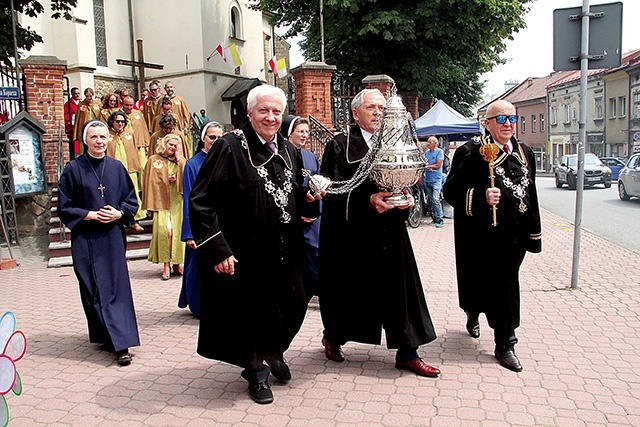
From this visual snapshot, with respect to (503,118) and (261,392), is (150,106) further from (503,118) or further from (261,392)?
(261,392)

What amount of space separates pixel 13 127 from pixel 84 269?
7538 millimetres

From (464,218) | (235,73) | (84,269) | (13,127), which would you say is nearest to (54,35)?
(235,73)

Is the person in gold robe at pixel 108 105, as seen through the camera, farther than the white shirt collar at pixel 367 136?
Yes

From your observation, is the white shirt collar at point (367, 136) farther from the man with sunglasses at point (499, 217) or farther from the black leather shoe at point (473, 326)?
the black leather shoe at point (473, 326)

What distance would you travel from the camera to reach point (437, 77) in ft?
65.2

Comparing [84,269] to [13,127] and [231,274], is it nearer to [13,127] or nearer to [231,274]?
[231,274]

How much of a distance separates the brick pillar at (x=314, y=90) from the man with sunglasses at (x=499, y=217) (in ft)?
33.1

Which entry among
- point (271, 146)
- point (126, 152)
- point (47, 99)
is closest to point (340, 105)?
point (126, 152)

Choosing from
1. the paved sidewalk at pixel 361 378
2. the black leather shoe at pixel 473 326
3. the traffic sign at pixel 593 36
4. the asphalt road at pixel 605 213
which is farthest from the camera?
the asphalt road at pixel 605 213

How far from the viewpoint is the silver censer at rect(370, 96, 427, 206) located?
400cm

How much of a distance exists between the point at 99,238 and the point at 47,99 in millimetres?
8487

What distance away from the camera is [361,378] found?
14.3ft

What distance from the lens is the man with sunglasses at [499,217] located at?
179 inches

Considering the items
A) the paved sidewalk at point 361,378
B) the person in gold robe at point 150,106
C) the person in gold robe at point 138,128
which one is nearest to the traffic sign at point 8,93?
the person in gold robe at point 138,128
